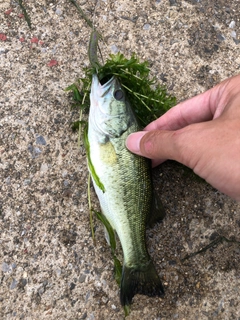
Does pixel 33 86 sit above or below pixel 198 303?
above

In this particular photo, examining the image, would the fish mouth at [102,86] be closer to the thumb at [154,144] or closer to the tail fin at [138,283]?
the thumb at [154,144]

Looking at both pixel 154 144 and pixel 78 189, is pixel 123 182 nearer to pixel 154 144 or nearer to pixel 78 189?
pixel 154 144

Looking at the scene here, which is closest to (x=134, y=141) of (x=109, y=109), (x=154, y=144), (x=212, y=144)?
Answer: (x=154, y=144)

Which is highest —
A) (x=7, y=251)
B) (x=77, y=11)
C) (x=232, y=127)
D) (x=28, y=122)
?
(x=77, y=11)

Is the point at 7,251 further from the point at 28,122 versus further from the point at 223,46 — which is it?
the point at 223,46

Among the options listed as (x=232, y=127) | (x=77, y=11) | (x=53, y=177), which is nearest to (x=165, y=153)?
(x=232, y=127)

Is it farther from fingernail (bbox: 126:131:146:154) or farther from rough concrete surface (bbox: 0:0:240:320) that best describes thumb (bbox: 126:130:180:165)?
rough concrete surface (bbox: 0:0:240:320)
